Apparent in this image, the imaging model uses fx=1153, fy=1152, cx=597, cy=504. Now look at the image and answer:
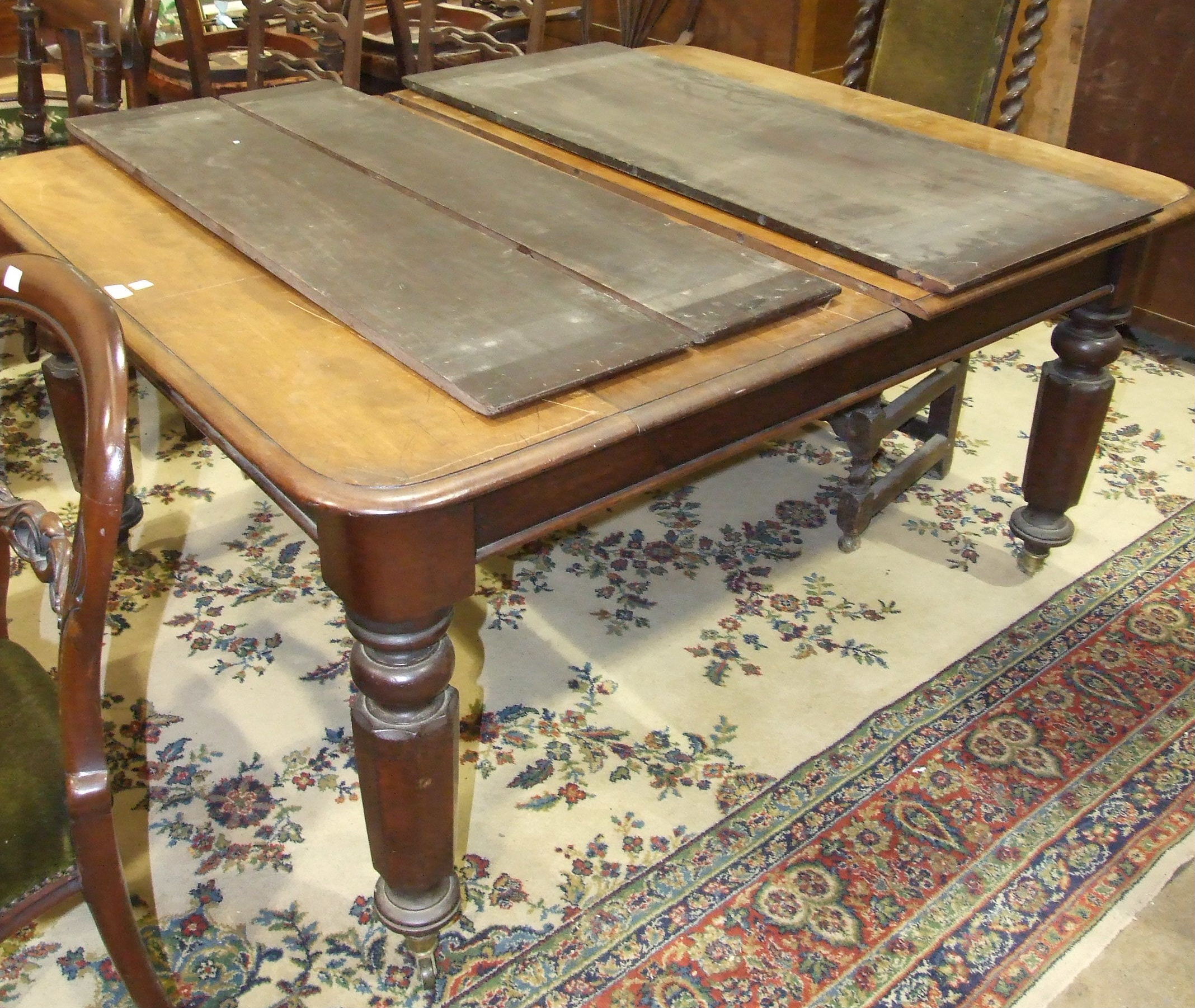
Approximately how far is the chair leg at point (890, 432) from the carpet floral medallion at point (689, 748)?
7 centimetres

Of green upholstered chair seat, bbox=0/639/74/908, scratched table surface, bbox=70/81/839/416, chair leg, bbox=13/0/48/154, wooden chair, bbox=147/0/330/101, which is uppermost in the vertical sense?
scratched table surface, bbox=70/81/839/416

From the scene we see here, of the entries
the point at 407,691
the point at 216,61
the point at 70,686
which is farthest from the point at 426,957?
the point at 216,61

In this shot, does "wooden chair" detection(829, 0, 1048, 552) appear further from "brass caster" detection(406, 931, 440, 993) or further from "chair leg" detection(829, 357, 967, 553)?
"brass caster" detection(406, 931, 440, 993)

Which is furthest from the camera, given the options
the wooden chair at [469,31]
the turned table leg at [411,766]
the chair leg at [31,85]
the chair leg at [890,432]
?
the wooden chair at [469,31]

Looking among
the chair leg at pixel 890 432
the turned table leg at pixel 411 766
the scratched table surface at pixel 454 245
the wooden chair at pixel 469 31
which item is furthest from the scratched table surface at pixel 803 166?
the turned table leg at pixel 411 766

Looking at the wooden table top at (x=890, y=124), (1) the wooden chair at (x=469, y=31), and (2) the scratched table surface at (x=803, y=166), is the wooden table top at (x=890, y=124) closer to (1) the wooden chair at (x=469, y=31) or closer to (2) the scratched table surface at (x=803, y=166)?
(2) the scratched table surface at (x=803, y=166)

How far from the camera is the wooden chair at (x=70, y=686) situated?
2.90 feet

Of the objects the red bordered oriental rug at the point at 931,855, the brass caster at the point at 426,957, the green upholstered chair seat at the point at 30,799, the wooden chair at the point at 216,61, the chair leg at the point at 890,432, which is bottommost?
the red bordered oriental rug at the point at 931,855

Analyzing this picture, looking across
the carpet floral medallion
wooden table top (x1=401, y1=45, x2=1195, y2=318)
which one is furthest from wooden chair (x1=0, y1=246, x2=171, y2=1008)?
wooden table top (x1=401, y1=45, x2=1195, y2=318)

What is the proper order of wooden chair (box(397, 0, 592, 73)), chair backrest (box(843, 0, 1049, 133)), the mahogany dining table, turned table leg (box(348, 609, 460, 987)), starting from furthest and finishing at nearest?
wooden chair (box(397, 0, 592, 73)) < chair backrest (box(843, 0, 1049, 133)) < turned table leg (box(348, 609, 460, 987)) < the mahogany dining table

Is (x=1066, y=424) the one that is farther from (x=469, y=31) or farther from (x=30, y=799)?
(x=469, y=31)

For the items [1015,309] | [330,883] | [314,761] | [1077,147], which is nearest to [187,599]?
[314,761]

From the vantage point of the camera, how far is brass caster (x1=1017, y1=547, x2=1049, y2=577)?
6.73 ft

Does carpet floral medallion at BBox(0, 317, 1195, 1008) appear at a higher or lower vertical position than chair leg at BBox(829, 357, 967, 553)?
lower
